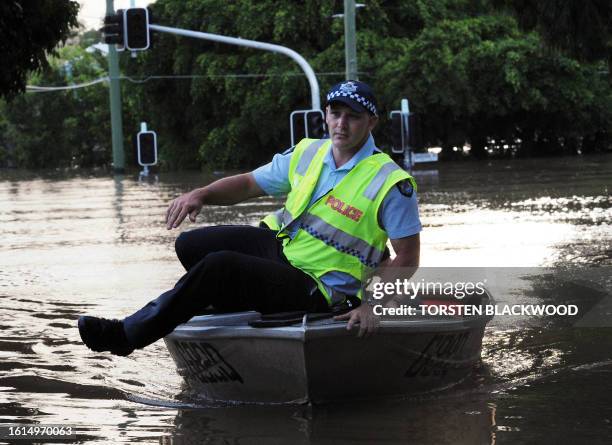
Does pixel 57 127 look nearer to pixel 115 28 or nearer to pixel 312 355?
pixel 115 28

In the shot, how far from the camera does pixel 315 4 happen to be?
154ft

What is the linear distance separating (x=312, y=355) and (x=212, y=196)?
1.04 m

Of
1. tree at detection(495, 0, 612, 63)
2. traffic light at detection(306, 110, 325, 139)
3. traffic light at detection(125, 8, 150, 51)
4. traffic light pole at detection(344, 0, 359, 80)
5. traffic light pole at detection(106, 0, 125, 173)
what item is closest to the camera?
tree at detection(495, 0, 612, 63)

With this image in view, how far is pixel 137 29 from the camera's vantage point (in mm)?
26578

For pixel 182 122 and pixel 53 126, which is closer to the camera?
pixel 182 122

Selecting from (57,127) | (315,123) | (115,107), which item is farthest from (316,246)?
(57,127)

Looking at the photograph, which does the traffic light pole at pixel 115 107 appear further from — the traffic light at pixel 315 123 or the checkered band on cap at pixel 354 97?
the checkered band on cap at pixel 354 97

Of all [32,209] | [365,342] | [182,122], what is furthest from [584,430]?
[182,122]

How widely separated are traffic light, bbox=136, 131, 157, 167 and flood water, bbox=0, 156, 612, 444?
5.98 m

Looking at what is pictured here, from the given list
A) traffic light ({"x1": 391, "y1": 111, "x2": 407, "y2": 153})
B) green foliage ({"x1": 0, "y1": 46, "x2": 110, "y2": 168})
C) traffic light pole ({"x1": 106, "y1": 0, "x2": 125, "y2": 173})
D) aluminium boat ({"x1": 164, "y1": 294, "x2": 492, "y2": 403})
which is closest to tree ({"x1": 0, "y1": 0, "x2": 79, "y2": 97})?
aluminium boat ({"x1": 164, "y1": 294, "x2": 492, "y2": 403})

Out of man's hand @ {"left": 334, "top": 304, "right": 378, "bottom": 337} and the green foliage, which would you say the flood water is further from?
the green foliage

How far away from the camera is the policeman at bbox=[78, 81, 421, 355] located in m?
6.56

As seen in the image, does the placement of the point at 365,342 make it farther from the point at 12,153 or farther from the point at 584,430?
the point at 12,153

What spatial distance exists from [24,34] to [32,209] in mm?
12484
